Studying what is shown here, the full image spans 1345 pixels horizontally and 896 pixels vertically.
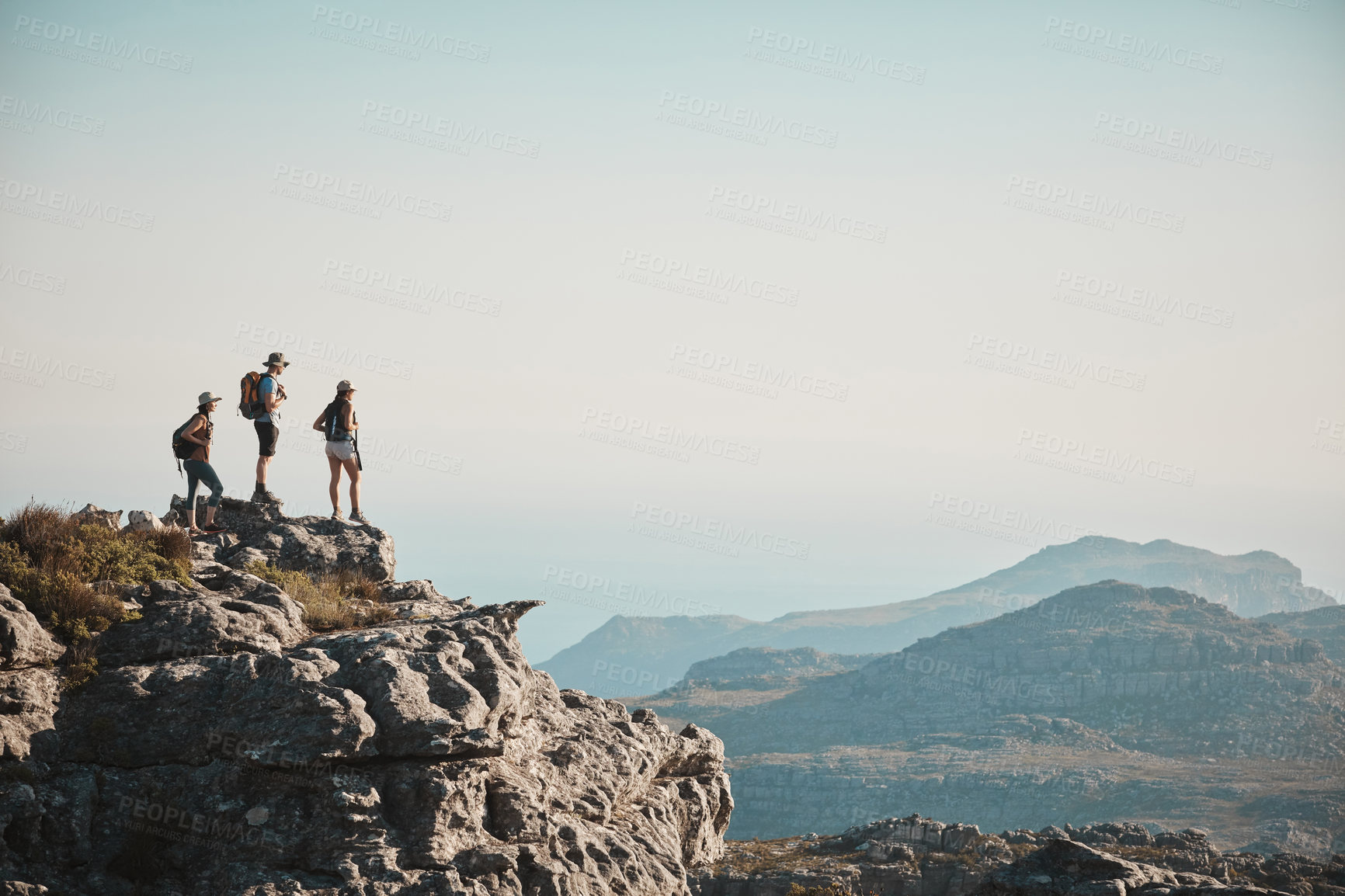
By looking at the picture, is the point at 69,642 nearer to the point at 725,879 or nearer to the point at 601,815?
the point at 601,815

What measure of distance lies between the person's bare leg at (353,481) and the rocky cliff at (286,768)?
5548 millimetres

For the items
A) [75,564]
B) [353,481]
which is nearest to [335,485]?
[353,481]

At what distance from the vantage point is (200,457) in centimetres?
2430

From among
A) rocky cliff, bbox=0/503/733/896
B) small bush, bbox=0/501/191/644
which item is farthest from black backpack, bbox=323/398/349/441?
rocky cliff, bbox=0/503/733/896

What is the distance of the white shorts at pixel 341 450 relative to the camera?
26797 millimetres

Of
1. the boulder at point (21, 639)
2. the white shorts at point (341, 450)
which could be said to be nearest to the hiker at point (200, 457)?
the white shorts at point (341, 450)

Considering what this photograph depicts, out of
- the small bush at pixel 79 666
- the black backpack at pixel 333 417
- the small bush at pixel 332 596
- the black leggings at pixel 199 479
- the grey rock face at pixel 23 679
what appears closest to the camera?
the grey rock face at pixel 23 679

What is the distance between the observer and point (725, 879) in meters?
86.7

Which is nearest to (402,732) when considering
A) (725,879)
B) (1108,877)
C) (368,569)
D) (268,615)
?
(268,615)

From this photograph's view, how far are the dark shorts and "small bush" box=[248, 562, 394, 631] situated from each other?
334cm

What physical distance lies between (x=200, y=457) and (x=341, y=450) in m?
3.53

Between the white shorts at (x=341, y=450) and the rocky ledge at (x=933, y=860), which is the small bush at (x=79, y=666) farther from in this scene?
the rocky ledge at (x=933, y=860)

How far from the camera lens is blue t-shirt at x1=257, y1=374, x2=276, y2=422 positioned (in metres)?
25.6

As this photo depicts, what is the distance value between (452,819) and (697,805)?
9.86 metres
